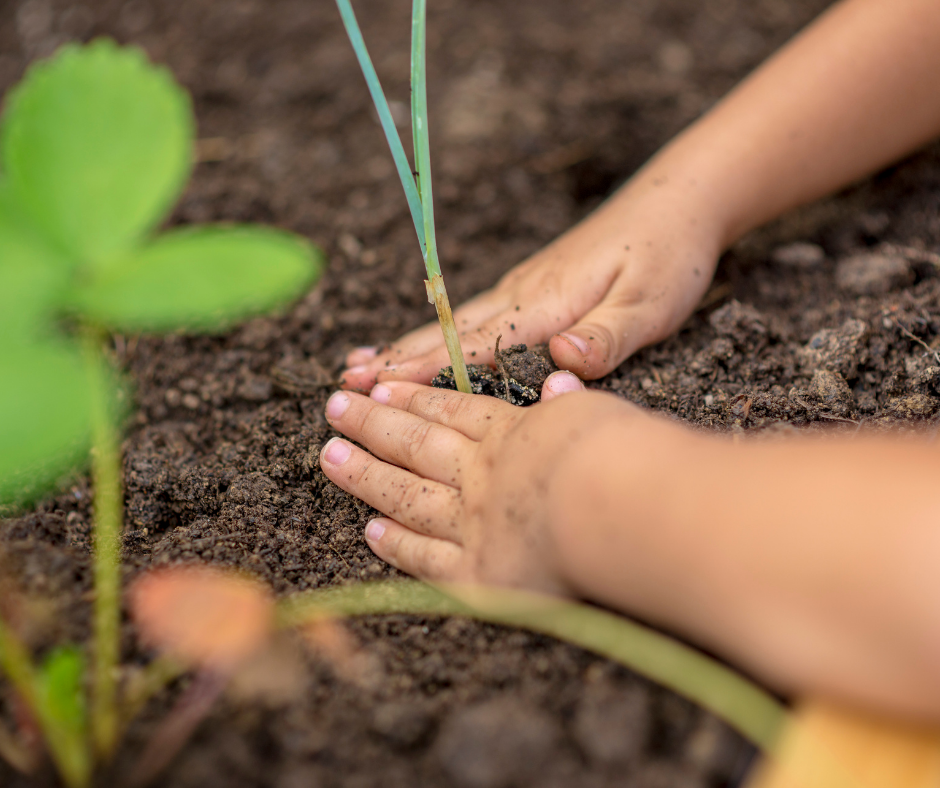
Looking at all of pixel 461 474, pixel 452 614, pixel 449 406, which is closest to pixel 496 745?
pixel 452 614

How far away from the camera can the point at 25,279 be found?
473 millimetres

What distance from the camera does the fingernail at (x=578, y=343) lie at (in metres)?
0.94

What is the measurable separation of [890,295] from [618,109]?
81cm

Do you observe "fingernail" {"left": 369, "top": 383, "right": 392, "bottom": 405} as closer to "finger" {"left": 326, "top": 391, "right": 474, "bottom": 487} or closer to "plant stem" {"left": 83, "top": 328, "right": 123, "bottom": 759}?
"finger" {"left": 326, "top": 391, "right": 474, "bottom": 487}

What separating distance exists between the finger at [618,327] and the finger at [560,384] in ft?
0.12

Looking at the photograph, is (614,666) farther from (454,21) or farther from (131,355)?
(454,21)

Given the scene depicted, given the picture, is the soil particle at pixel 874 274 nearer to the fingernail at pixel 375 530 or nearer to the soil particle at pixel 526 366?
the soil particle at pixel 526 366

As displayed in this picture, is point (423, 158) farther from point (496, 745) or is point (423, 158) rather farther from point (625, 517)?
point (496, 745)

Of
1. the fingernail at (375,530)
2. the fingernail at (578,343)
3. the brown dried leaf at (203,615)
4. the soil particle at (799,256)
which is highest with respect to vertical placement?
the soil particle at (799,256)

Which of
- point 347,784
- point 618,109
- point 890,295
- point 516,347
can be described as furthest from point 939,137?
point 347,784

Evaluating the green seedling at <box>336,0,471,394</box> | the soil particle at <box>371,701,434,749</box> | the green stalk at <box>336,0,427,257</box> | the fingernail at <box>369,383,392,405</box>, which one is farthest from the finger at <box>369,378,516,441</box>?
the soil particle at <box>371,701,434,749</box>

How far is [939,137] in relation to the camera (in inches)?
50.6

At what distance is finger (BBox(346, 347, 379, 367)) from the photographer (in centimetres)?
112

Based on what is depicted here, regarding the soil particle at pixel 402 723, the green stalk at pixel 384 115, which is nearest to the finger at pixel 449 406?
the green stalk at pixel 384 115
